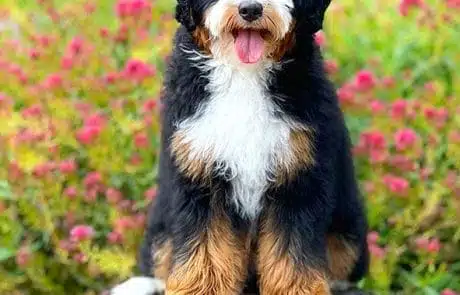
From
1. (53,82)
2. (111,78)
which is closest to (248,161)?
Result: (111,78)

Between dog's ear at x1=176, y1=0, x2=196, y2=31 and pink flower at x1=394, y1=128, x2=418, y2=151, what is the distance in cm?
167

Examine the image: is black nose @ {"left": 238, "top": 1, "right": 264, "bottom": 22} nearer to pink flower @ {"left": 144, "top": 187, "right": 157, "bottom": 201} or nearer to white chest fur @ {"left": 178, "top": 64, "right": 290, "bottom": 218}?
white chest fur @ {"left": 178, "top": 64, "right": 290, "bottom": 218}

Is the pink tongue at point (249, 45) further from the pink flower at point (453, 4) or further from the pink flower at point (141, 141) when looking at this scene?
the pink flower at point (453, 4)

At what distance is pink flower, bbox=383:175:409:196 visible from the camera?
502 cm

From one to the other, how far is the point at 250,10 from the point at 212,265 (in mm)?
1132

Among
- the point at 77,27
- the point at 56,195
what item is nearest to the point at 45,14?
the point at 77,27

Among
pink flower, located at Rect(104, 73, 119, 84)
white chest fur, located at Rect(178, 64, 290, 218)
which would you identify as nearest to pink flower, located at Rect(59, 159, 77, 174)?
pink flower, located at Rect(104, 73, 119, 84)

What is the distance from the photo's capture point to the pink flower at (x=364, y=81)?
17.4 ft

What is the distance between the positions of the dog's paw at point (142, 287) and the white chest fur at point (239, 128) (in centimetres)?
89

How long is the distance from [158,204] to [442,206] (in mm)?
1673

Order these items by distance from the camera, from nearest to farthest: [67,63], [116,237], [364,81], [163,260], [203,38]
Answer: [203,38] < [163,260] < [116,237] < [364,81] < [67,63]

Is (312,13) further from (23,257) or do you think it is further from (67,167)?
(23,257)

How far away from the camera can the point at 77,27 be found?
6.22 meters

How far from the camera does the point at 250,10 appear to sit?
11.5 feet
